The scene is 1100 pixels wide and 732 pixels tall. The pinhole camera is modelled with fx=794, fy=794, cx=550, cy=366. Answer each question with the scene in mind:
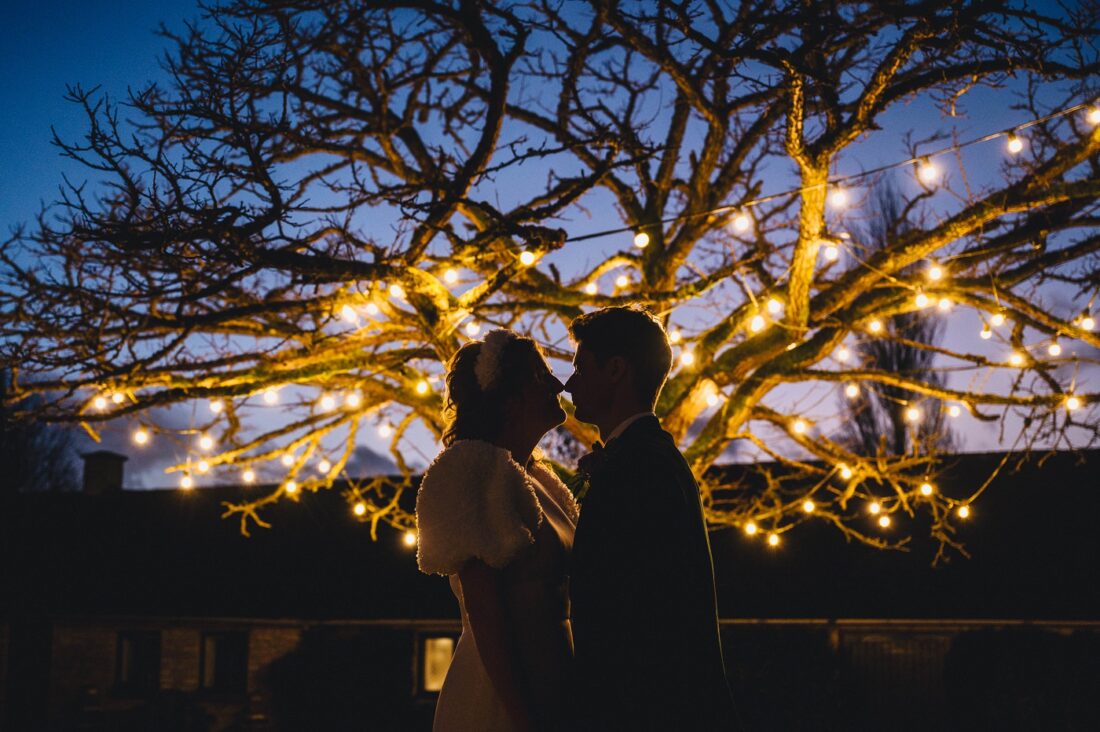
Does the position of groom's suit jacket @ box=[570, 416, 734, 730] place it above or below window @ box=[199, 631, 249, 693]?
above

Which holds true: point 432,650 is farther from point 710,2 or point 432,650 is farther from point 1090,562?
point 710,2

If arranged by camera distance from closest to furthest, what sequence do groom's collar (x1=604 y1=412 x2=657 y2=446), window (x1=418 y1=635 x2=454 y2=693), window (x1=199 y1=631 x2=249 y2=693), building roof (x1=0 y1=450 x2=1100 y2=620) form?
groom's collar (x1=604 y1=412 x2=657 y2=446), building roof (x1=0 y1=450 x2=1100 y2=620), window (x1=418 y1=635 x2=454 y2=693), window (x1=199 y1=631 x2=249 y2=693)

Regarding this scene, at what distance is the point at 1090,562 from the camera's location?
11.3 metres

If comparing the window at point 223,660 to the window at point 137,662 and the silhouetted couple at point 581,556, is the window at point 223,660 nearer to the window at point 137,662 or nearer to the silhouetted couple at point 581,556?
the window at point 137,662

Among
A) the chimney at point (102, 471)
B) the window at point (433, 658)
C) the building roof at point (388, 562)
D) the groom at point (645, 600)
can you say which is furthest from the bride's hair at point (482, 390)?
the chimney at point (102, 471)

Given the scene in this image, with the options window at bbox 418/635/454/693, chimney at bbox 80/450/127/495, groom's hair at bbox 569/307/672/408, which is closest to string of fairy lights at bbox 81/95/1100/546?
groom's hair at bbox 569/307/672/408

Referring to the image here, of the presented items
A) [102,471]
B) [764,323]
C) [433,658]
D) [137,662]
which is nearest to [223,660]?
[137,662]

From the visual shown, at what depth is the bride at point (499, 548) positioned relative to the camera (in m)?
1.95

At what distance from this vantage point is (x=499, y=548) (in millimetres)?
1956

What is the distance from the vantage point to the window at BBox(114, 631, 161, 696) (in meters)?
15.5

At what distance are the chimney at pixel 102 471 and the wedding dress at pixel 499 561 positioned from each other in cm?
2050

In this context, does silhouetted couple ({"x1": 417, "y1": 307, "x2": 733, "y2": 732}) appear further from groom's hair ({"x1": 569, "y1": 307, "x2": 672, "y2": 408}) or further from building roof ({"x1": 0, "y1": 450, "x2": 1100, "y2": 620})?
building roof ({"x1": 0, "y1": 450, "x2": 1100, "y2": 620})

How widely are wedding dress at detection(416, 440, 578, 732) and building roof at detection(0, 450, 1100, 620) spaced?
394 inches

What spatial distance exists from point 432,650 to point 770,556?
20.0 ft
